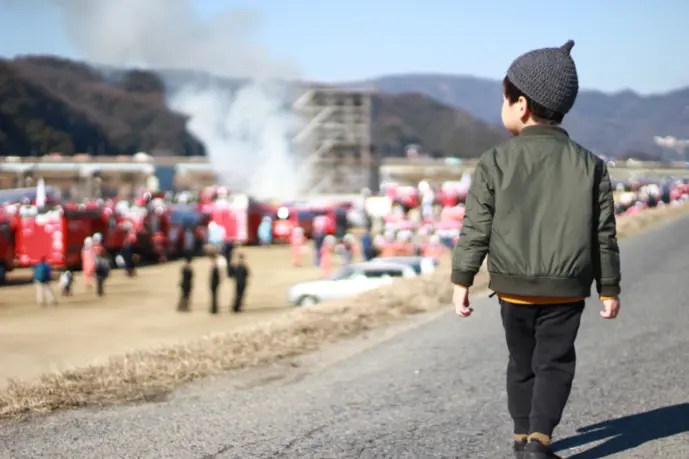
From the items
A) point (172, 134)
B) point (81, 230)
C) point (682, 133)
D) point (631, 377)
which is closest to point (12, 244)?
point (81, 230)

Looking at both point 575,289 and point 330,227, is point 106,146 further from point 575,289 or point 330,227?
point 575,289

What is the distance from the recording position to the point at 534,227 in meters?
4.44

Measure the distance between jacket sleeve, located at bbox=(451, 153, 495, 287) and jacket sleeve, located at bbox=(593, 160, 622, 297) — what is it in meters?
0.45

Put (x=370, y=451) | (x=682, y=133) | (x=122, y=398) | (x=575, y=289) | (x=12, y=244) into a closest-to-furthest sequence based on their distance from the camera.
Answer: (x=575, y=289) → (x=370, y=451) → (x=122, y=398) → (x=682, y=133) → (x=12, y=244)

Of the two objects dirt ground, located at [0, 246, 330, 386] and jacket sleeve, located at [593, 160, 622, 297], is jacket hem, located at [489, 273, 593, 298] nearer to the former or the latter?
jacket sleeve, located at [593, 160, 622, 297]

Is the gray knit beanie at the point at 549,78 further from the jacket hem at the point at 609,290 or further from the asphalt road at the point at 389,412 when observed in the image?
the asphalt road at the point at 389,412

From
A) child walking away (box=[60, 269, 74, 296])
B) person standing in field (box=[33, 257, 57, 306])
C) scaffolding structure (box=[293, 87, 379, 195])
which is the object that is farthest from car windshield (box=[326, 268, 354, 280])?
scaffolding structure (box=[293, 87, 379, 195])

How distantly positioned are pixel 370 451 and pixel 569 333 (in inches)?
45.0

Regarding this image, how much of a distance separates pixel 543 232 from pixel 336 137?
110235mm

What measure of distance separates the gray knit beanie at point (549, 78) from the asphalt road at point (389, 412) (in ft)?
5.54

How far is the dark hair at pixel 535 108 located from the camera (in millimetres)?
4559

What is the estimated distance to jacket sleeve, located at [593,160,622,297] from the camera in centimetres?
444

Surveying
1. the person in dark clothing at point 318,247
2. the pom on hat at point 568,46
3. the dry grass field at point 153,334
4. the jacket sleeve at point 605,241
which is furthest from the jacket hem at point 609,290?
the person in dark clothing at point 318,247

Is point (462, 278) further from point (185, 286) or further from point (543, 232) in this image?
point (185, 286)
